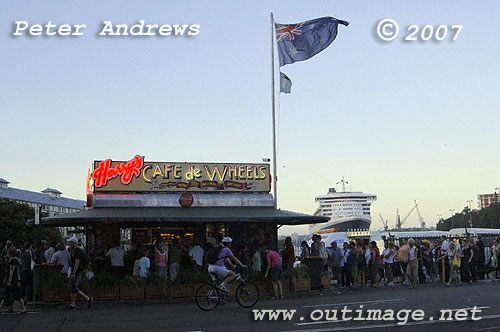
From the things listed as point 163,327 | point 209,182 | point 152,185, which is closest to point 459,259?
point 209,182

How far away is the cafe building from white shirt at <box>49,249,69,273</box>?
4054mm

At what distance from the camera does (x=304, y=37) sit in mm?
25812

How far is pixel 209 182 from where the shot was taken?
2534 cm

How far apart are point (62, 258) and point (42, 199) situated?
4747 inches

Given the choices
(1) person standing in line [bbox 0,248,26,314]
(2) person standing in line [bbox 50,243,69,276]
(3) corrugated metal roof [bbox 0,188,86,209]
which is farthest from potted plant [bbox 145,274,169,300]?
(3) corrugated metal roof [bbox 0,188,86,209]

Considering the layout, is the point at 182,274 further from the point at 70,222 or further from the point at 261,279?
the point at 70,222

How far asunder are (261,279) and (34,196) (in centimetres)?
11953

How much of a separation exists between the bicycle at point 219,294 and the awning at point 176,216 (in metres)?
7.12

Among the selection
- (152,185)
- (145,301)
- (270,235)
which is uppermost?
(152,185)

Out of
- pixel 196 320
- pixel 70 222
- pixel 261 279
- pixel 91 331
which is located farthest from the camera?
pixel 70 222

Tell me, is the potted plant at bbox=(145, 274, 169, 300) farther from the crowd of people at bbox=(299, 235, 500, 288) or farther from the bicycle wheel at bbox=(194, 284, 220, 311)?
the crowd of people at bbox=(299, 235, 500, 288)

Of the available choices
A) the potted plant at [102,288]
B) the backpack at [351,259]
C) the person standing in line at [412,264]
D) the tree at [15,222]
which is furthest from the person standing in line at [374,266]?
the tree at [15,222]

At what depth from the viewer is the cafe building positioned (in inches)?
933

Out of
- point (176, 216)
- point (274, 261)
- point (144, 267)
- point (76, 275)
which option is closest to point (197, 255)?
point (144, 267)
